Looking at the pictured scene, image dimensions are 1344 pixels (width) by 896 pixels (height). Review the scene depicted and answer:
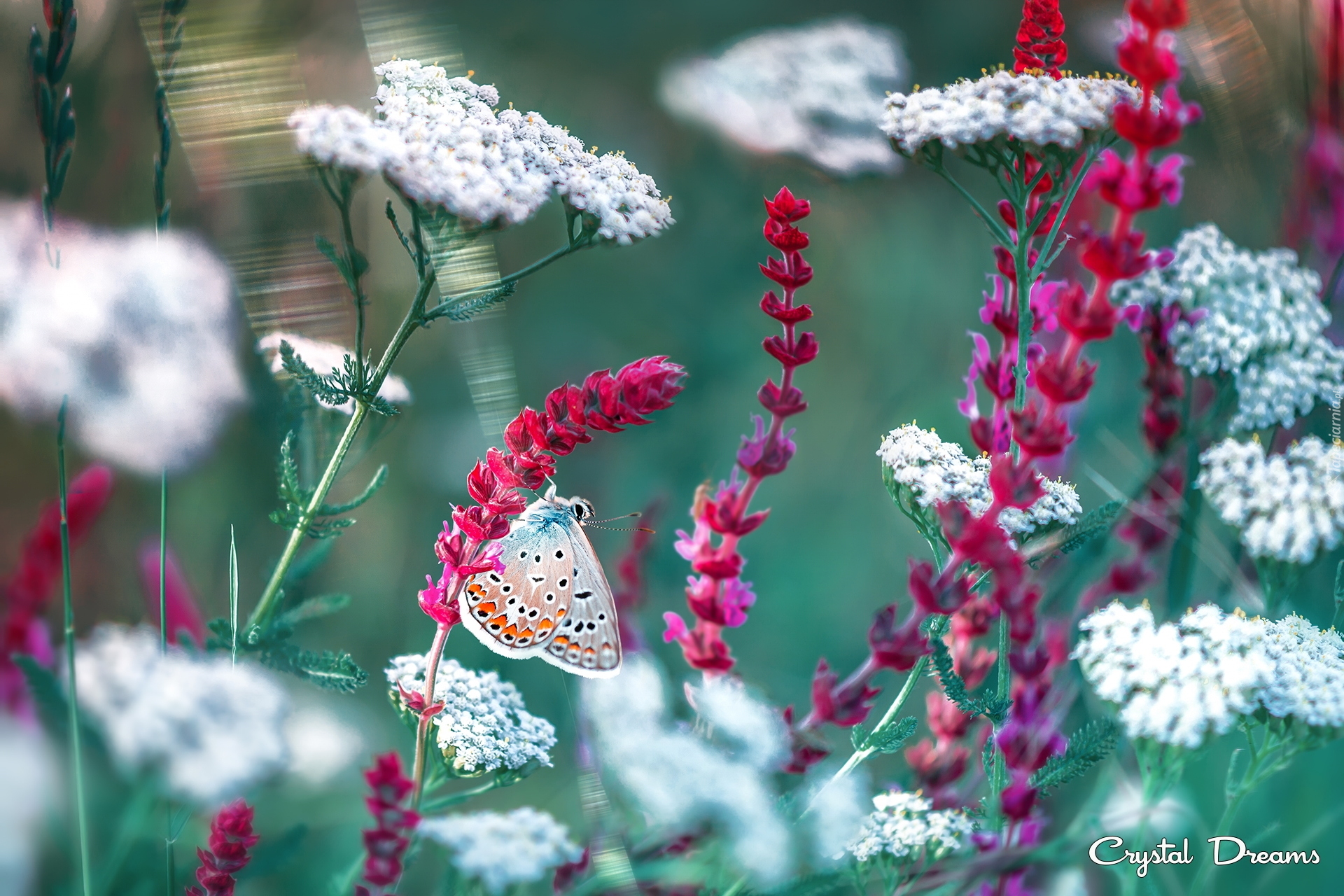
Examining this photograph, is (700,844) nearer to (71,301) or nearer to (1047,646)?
(1047,646)

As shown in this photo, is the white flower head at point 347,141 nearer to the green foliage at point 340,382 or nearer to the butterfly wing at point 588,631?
the green foliage at point 340,382

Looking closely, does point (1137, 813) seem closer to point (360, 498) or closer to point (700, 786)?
point (700, 786)

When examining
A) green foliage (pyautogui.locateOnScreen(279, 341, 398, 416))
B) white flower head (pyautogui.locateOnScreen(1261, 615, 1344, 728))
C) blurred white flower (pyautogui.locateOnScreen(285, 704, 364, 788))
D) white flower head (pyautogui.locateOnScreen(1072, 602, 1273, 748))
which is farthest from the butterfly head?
white flower head (pyautogui.locateOnScreen(1261, 615, 1344, 728))

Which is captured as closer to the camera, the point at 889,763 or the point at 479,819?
the point at 479,819

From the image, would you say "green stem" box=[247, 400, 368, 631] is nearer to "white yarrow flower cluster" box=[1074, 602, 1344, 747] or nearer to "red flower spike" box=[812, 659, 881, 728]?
"red flower spike" box=[812, 659, 881, 728]

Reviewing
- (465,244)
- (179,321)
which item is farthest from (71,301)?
(465,244)

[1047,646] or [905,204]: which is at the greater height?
[905,204]
